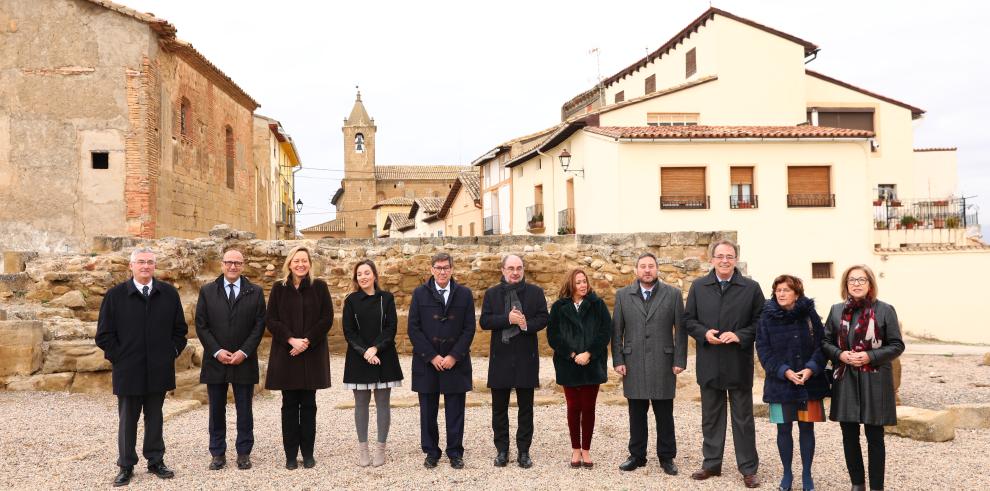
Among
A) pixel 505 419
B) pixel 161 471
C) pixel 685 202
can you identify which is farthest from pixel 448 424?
pixel 685 202

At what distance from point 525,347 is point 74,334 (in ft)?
18.6

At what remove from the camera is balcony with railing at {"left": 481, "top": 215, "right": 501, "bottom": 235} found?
3216 cm

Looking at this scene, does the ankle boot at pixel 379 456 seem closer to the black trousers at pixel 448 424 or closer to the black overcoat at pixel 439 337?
the black trousers at pixel 448 424

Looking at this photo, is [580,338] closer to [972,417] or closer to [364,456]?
[364,456]

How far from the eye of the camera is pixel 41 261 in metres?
10.7

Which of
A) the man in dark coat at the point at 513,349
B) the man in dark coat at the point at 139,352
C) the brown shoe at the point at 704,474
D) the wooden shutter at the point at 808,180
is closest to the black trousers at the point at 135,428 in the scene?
the man in dark coat at the point at 139,352

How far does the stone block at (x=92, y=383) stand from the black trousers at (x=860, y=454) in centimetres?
710

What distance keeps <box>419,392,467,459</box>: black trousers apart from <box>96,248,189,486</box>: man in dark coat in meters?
1.80

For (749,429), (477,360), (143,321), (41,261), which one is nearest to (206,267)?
(41,261)

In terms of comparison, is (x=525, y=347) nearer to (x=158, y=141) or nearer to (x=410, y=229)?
(x=158, y=141)

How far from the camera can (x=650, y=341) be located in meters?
5.39

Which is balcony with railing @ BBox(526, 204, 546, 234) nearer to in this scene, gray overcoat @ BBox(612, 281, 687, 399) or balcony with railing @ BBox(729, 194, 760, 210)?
balcony with railing @ BBox(729, 194, 760, 210)

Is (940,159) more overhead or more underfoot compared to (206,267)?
more overhead

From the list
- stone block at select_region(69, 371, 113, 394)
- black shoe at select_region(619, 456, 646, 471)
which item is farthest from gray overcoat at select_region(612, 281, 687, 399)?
stone block at select_region(69, 371, 113, 394)
